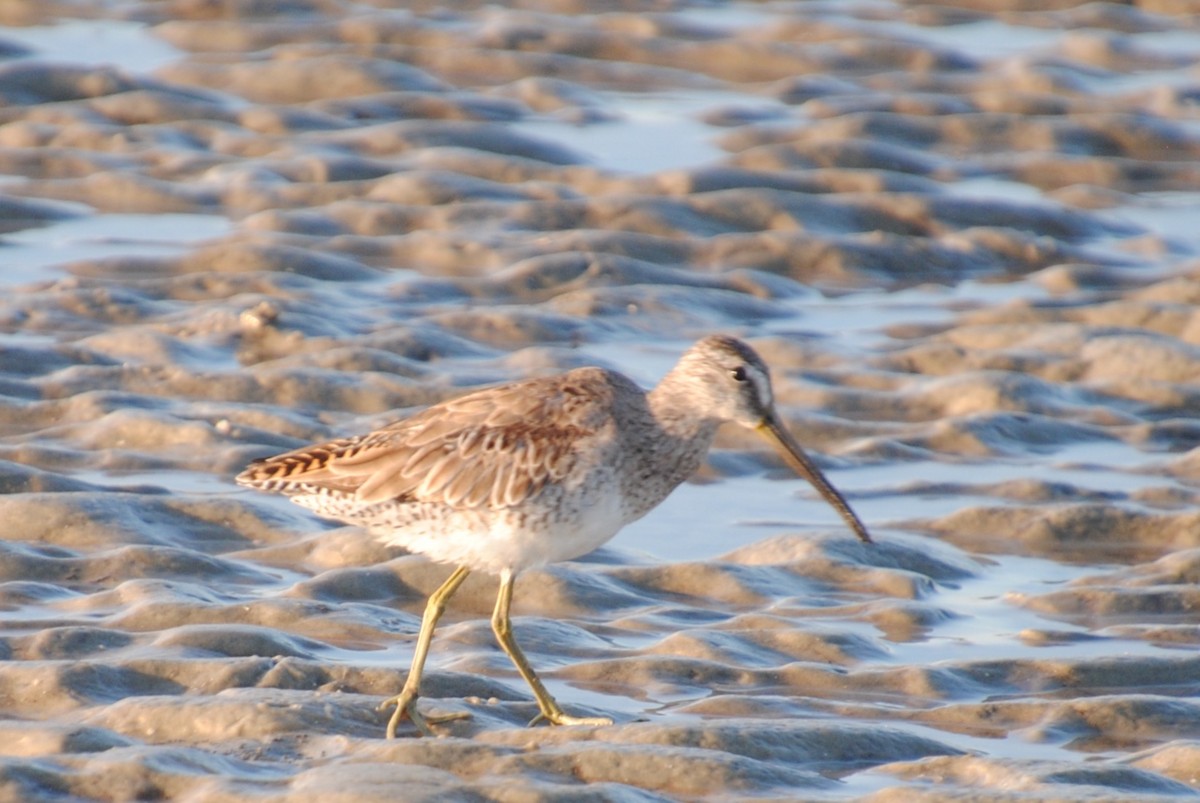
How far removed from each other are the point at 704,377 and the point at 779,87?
7.90 metres

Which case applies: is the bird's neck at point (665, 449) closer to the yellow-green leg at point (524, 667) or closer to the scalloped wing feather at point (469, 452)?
the scalloped wing feather at point (469, 452)

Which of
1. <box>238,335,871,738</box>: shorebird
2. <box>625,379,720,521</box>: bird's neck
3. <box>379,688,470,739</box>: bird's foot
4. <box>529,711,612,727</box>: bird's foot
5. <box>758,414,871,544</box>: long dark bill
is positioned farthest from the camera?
<box>758,414,871,544</box>: long dark bill

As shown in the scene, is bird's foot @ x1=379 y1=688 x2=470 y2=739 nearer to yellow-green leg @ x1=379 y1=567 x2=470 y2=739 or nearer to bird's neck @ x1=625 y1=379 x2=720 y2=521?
yellow-green leg @ x1=379 y1=567 x2=470 y2=739

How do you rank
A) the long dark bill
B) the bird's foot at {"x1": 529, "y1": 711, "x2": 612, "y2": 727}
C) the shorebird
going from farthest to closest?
the long dark bill < the shorebird < the bird's foot at {"x1": 529, "y1": 711, "x2": 612, "y2": 727}

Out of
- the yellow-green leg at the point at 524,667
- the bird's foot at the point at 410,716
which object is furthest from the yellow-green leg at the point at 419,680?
the yellow-green leg at the point at 524,667

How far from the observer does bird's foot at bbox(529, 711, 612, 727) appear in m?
5.95

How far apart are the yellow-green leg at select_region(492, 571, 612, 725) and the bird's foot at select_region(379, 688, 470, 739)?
269mm

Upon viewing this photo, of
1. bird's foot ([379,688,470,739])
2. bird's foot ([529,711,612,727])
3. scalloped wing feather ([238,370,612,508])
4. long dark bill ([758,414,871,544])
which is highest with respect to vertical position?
scalloped wing feather ([238,370,612,508])

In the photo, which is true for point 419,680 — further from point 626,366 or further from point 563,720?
point 626,366

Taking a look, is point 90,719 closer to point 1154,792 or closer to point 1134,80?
point 1154,792

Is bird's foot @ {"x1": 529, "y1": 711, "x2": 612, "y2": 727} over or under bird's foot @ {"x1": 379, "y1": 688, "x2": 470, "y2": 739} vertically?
under

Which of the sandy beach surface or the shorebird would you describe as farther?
the shorebird

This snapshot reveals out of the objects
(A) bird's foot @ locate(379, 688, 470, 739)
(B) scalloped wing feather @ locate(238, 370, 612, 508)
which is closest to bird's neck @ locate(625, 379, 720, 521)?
(B) scalloped wing feather @ locate(238, 370, 612, 508)

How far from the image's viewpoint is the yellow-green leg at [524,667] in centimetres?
600
